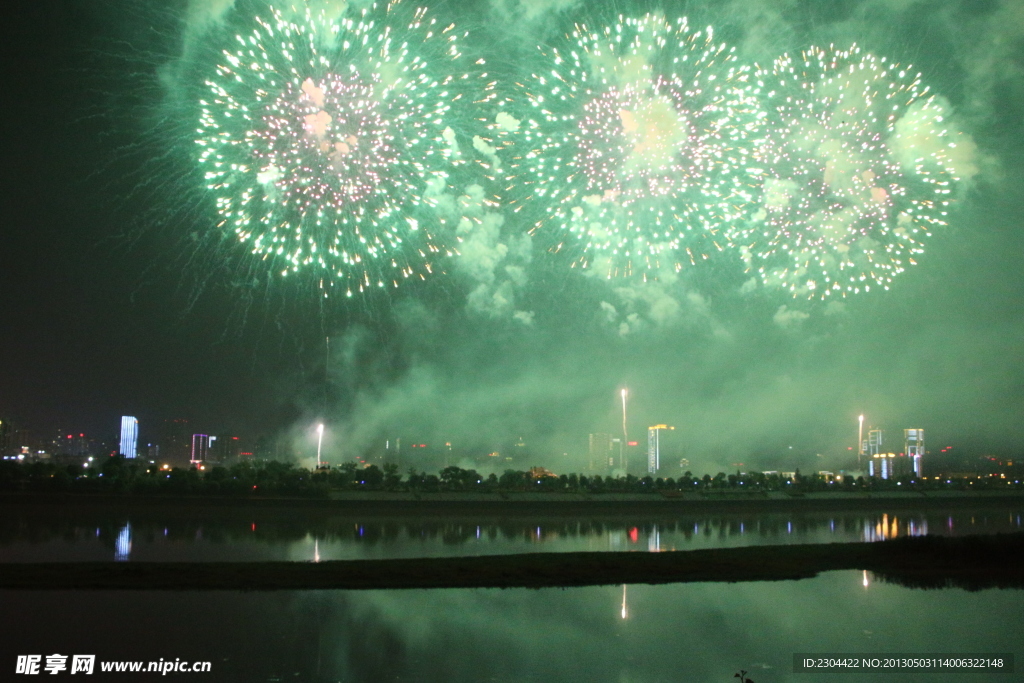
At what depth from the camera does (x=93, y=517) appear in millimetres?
31047

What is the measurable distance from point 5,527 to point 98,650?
1929 centimetres

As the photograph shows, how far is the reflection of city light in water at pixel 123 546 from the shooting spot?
18.9 m

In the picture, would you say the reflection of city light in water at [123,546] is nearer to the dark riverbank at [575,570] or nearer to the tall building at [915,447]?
the dark riverbank at [575,570]

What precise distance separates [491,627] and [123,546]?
1382 cm

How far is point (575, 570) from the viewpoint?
709 inches

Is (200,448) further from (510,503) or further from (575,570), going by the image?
(575,570)

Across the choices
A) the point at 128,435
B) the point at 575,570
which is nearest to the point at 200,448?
the point at 128,435

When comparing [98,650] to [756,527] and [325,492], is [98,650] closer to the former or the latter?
[756,527]

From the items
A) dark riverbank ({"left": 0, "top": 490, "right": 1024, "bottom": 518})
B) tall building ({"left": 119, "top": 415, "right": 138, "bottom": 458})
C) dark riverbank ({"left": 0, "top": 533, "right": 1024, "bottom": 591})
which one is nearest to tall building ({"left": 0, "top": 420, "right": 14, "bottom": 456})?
tall building ({"left": 119, "top": 415, "right": 138, "bottom": 458})

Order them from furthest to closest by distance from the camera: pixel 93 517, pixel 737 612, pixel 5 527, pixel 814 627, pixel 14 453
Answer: pixel 14 453 < pixel 93 517 < pixel 5 527 < pixel 737 612 < pixel 814 627

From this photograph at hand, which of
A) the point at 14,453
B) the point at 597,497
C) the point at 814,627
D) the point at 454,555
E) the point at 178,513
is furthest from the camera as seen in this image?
the point at 14,453

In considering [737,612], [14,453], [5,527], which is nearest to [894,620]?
[737,612]

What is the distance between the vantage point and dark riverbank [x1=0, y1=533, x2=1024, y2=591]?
15898 mm

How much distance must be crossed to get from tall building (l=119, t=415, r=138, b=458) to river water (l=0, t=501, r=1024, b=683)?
65.8 metres
